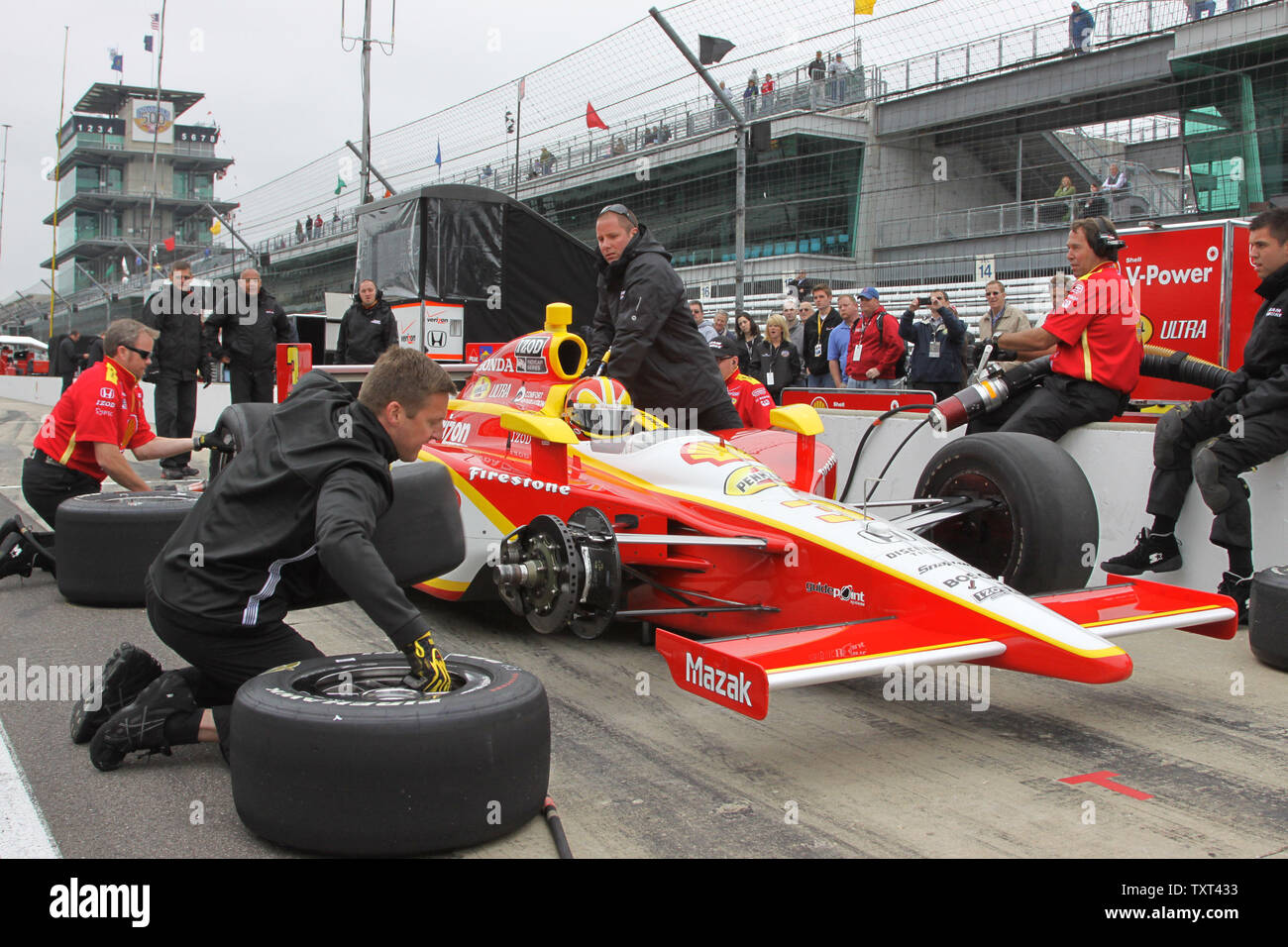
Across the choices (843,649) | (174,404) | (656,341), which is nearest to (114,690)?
(843,649)

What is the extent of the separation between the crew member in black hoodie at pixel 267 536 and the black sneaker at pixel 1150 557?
391cm

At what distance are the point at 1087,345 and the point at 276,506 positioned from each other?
4.36m

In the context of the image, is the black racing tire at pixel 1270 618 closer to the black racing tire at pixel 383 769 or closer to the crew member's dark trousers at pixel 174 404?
the black racing tire at pixel 383 769

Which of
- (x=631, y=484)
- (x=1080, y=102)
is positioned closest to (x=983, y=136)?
(x=1080, y=102)

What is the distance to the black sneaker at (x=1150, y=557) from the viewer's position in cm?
558

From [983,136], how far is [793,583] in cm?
1766

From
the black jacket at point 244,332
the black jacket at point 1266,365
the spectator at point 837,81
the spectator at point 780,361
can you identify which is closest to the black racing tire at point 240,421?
the black jacket at point 1266,365

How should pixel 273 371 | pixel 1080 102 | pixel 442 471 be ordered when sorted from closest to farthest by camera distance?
pixel 442 471, pixel 273 371, pixel 1080 102

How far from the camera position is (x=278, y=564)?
3229mm

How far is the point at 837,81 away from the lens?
53.2 feet

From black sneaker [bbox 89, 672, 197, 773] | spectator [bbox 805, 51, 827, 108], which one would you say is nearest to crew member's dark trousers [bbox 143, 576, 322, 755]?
black sneaker [bbox 89, 672, 197, 773]

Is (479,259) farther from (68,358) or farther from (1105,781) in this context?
(1105,781)

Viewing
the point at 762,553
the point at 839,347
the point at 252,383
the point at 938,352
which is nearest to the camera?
the point at 762,553
